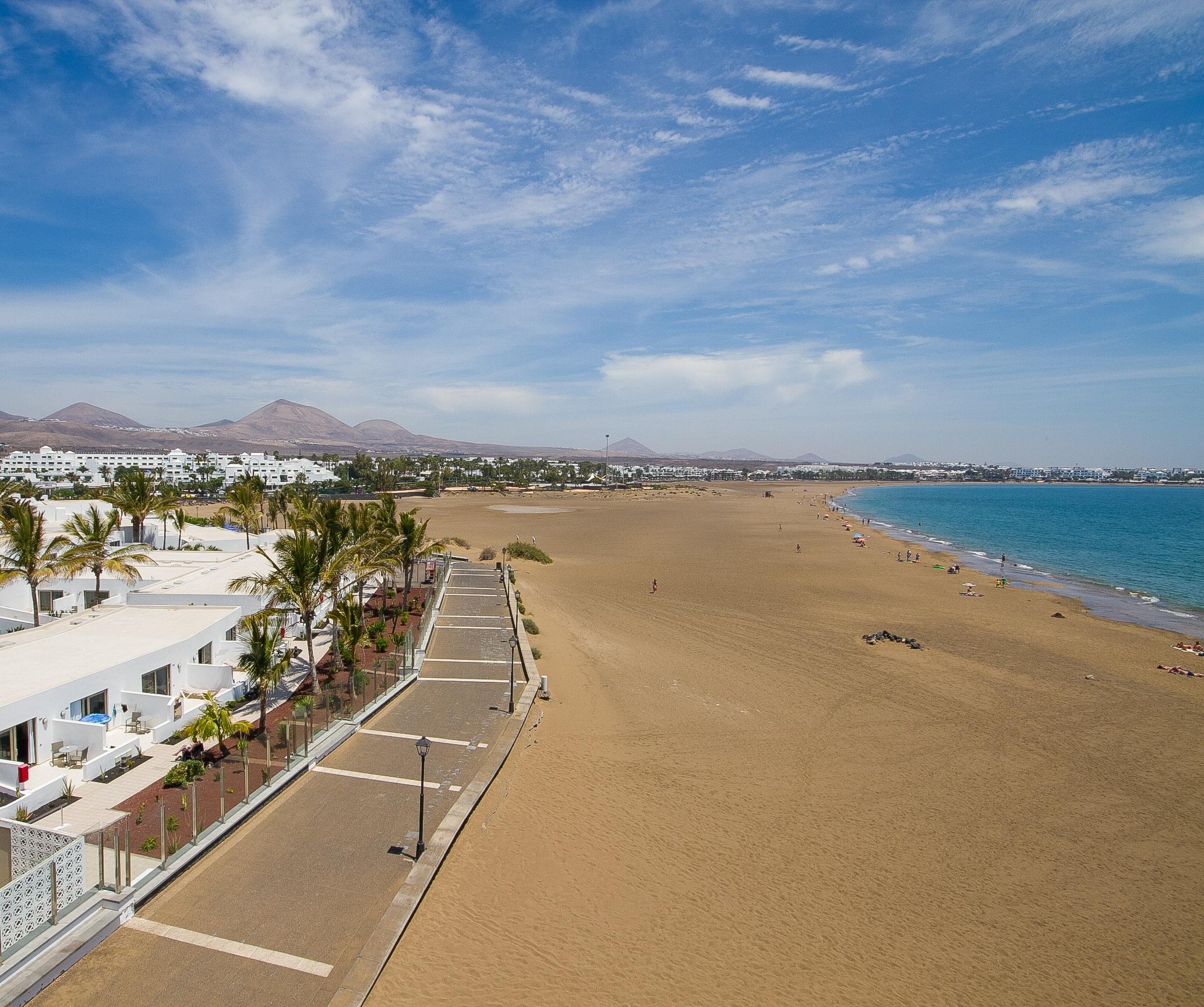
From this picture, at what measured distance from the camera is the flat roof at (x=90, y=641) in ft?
41.7

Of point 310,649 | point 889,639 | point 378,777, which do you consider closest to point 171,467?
point 310,649

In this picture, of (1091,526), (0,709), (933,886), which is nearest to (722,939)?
(933,886)

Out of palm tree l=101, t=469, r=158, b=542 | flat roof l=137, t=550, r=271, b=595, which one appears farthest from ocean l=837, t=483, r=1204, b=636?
palm tree l=101, t=469, r=158, b=542

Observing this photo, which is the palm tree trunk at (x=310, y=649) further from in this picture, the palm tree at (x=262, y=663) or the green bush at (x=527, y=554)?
the green bush at (x=527, y=554)

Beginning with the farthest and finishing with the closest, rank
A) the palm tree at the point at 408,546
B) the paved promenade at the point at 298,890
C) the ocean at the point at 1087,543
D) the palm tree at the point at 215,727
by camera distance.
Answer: the ocean at the point at 1087,543 → the palm tree at the point at 408,546 → the palm tree at the point at 215,727 → the paved promenade at the point at 298,890

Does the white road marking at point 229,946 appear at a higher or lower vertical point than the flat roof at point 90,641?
lower

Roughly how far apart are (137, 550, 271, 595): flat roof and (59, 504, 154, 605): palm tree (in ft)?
2.70

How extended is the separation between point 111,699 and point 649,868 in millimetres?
10948

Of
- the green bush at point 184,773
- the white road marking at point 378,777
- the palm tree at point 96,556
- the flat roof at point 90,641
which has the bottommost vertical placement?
the white road marking at point 378,777

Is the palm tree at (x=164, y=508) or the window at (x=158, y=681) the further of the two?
the palm tree at (x=164, y=508)

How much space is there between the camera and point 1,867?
820 cm

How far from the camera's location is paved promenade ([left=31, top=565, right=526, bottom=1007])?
24.6 ft

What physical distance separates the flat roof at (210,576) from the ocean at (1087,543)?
37.7m

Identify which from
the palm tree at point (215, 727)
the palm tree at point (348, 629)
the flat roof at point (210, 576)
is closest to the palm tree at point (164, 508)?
the flat roof at point (210, 576)
